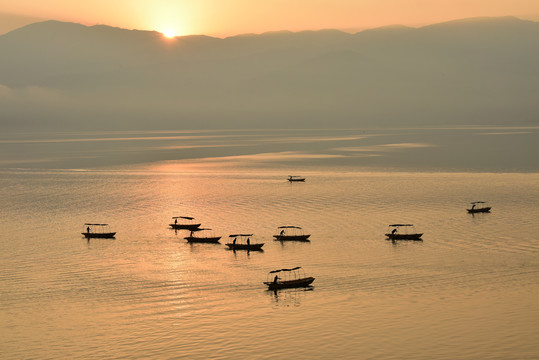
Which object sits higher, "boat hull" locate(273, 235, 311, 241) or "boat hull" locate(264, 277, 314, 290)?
"boat hull" locate(273, 235, 311, 241)

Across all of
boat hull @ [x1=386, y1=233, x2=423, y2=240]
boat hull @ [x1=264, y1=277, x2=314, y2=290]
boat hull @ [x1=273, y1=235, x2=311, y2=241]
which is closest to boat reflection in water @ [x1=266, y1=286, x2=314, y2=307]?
boat hull @ [x1=264, y1=277, x2=314, y2=290]

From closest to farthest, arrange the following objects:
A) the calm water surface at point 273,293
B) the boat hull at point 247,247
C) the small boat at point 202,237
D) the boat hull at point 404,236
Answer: the calm water surface at point 273,293
the boat hull at point 247,247
the boat hull at point 404,236
the small boat at point 202,237

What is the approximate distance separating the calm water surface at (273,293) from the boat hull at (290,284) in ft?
2.89

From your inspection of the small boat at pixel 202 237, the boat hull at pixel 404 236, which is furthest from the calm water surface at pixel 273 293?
the boat hull at pixel 404 236

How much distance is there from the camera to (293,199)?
142500mm

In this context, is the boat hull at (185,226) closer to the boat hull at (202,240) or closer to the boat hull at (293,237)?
the boat hull at (202,240)

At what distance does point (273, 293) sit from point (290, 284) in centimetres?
215

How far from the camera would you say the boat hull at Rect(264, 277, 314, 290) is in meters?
72.3

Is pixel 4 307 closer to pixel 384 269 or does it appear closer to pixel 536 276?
pixel 384 269

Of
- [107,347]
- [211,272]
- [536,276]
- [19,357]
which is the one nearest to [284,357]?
[107,347]

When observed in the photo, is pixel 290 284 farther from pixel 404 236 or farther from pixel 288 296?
pixel 404 236

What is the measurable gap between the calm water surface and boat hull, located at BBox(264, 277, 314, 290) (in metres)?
0.88

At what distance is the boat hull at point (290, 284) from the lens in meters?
72.3

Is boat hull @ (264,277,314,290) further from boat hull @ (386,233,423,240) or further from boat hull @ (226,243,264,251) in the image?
boat hull @ (386,233,423,240)
